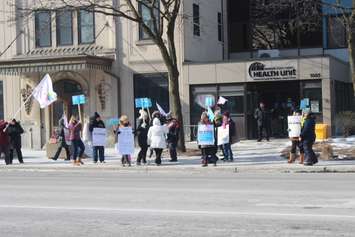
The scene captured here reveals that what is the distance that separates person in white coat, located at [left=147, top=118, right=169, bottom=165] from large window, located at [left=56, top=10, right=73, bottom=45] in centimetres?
1262

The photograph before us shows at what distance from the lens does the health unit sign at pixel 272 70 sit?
3038cm

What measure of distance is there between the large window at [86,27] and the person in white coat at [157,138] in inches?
461

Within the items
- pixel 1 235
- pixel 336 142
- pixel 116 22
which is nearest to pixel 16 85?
pixel 116 22

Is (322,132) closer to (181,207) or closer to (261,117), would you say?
(261,117)

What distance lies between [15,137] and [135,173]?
6379 mm

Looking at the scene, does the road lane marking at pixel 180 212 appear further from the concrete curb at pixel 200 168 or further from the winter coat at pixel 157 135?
the winter coat at pixel 157 135

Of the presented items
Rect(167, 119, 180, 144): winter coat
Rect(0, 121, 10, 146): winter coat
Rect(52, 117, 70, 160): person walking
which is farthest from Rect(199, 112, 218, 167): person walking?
Rect(0, 121, 10, 146): winter coat

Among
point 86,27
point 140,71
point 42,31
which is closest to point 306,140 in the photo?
point 140,71

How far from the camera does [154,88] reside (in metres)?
32.0

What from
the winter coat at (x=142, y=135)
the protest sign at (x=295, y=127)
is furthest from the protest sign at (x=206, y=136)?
the protest sign at (x=295, y=127)

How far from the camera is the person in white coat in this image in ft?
73.3

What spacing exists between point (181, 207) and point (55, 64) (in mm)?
20921

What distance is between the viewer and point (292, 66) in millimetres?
30344

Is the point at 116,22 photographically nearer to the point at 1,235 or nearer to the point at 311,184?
the point at 311,184
